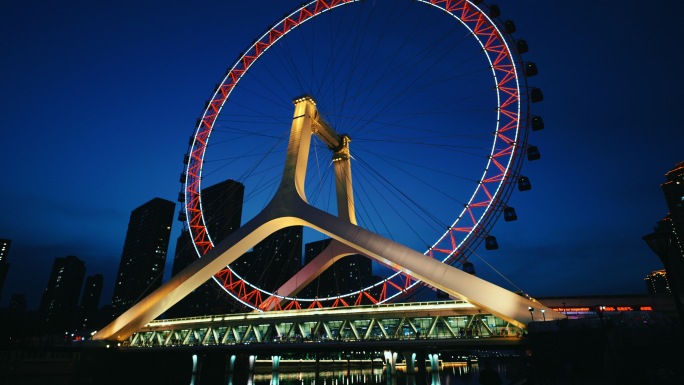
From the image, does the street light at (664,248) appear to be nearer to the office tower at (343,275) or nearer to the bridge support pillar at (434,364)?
the bridge support pillar at (434,364)

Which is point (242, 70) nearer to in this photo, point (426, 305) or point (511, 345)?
point (426, 305)

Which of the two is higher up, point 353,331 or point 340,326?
point 340,326

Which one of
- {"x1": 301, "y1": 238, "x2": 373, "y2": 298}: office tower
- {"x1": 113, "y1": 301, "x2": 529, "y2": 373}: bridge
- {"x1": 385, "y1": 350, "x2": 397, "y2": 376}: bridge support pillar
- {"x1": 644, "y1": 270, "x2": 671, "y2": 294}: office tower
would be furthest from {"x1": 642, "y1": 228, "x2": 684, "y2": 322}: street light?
{"x1": 644, "y1": 270, "x2": 671, "y2": 294}: office tower

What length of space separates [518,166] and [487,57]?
19.6 feet

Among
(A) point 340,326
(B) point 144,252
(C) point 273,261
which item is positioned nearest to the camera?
(A) point 340,326

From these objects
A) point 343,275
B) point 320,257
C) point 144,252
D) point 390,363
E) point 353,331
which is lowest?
point 390,363

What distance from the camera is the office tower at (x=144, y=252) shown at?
342 feet

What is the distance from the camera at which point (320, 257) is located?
26953mm

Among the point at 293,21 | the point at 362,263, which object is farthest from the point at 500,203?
the point at 362,263

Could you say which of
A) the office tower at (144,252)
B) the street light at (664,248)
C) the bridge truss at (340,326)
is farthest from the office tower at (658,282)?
the office tower at (144,252)

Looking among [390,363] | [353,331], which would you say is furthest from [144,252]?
[353,331]

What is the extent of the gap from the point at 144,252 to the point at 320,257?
311 ft

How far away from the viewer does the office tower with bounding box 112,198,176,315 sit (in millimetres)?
104375

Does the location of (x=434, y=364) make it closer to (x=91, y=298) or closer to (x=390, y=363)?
(x=390, y=363)
